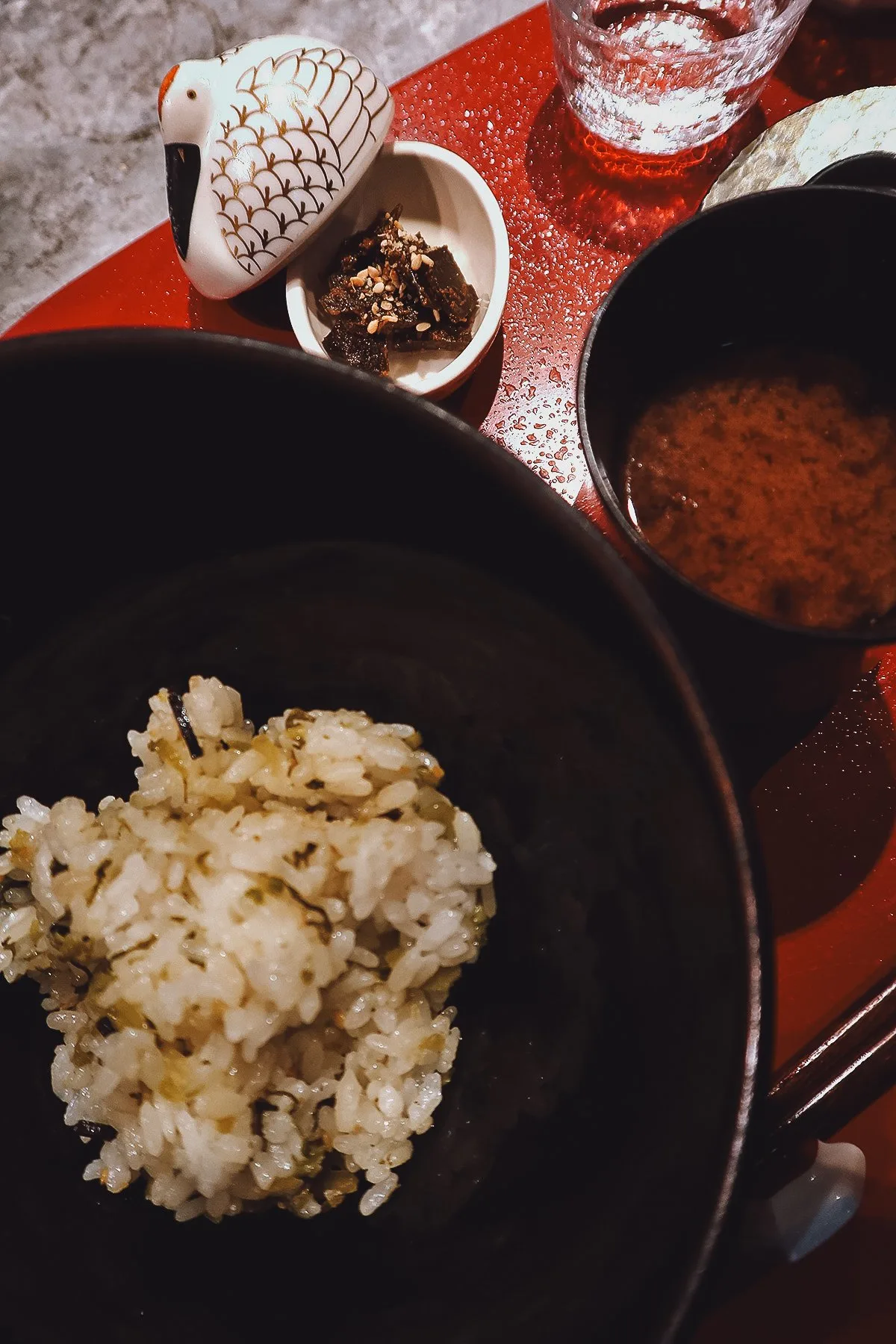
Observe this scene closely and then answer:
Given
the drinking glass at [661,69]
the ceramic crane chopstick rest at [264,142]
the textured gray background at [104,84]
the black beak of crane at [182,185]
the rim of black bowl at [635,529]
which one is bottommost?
the textured gray background at [104,84]

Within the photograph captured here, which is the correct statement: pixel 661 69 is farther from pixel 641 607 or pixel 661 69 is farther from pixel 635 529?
pixel 641 607

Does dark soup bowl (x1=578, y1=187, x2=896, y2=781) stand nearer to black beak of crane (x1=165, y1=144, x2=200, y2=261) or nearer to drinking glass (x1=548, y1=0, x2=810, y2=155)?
drinking glass (x1=548, y1=0, x2=810, y2=155)

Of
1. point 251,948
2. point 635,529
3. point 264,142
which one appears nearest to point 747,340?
point 635,529

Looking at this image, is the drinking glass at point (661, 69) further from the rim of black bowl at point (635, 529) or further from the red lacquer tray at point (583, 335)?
the rim of black bowl at point (635, 529)

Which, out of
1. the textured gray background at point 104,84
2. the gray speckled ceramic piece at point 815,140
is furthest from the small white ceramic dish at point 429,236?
the textured gray background at point 104,84

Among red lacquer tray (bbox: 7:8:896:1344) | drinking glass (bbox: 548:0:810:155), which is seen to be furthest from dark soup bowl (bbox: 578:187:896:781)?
drinking glass (bbox: 548:0:810:155)

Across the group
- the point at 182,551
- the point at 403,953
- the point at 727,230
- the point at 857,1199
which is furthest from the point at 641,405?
the point at 857,1199
